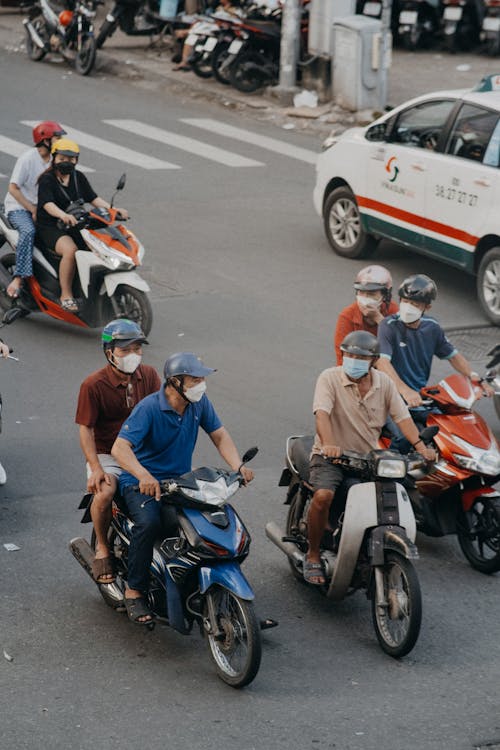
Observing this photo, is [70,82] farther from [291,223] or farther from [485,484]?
[485,484]

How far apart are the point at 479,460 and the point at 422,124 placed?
6390 mm

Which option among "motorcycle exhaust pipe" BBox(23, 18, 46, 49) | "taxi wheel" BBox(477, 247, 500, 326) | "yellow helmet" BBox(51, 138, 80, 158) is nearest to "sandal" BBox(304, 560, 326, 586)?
"yellow helmet" BBox(51, 138, 80, 158)

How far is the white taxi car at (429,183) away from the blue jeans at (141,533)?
6.53 meters

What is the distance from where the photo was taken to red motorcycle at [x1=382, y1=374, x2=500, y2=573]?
7.61 m

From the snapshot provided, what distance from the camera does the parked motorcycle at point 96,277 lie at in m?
11.2

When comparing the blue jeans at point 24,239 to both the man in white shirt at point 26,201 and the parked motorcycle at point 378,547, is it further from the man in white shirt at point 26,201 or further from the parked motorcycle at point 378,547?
the parked motorcycle at point 378,547

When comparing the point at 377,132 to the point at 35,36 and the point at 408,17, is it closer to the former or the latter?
the point at 35,36

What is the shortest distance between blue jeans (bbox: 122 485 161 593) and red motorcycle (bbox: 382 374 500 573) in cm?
172

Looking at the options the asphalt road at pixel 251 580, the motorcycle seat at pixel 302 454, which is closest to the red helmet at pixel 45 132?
the asphalt road at pixel 251 580

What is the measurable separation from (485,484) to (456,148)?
19.0ft

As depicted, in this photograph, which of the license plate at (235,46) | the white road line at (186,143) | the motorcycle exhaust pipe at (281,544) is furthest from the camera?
the license plate at (235,46)

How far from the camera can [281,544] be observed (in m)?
7.48

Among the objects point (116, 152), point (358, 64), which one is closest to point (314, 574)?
point (116, 152)

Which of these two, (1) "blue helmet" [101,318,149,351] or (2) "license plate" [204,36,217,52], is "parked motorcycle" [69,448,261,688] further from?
(2) "license plate" [204,36,217,52]
